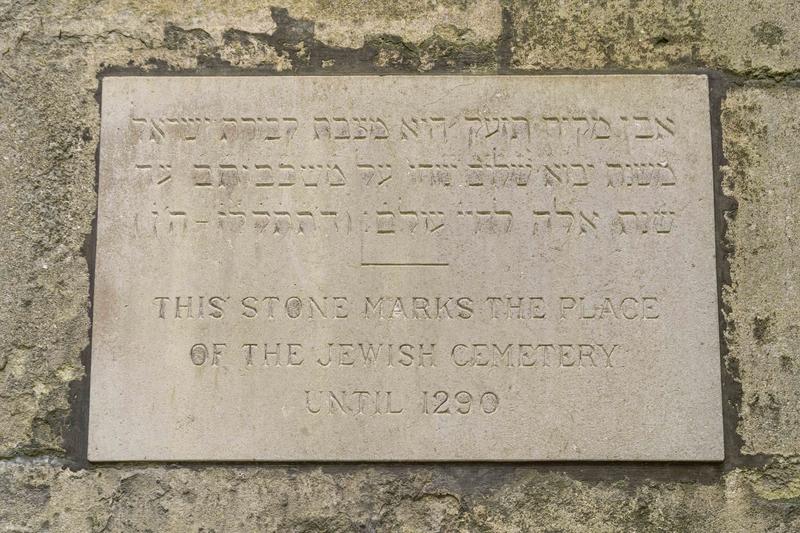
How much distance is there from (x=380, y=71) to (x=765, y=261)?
Result: 4.85 ft

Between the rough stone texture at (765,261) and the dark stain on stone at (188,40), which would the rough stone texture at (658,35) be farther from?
the dark stain on stone at (188,40)

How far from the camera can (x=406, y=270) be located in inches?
106

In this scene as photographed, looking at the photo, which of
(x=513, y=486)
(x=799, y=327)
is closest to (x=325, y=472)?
(x=513, y=486)

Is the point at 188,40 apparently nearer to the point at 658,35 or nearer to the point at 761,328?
the point at 658,35

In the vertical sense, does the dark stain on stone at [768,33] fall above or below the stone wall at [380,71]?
above

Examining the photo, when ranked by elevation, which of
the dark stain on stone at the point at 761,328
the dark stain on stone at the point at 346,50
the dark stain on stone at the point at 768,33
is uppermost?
the dark stain on stone at the point at 768,33

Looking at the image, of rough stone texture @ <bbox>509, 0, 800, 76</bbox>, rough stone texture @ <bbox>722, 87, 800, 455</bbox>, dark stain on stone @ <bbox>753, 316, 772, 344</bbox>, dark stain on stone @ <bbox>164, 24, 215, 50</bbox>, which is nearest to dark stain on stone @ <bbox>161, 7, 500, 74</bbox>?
dark stain on stone @ <bbox>164, 24, 215, 50</bbox>

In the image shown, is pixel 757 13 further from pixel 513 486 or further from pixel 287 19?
pixel 513 486

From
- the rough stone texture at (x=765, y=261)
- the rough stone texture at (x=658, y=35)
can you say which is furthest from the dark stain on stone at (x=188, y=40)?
the rough stone texture at (x=765, y=261)

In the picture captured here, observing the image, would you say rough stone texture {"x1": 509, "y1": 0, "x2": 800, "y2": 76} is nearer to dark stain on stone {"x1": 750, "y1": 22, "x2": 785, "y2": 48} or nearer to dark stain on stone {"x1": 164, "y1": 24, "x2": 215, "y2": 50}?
dark stain on stone {"x1": 750, "y1": 22, "x2": 785, "y2": 48}

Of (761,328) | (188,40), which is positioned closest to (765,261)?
(761,328)

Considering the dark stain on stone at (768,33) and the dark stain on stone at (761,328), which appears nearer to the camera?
the dark stain on stone at (761,328)

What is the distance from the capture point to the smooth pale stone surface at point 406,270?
2631 mm

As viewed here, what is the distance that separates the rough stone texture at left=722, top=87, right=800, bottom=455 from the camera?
2.67 metres
